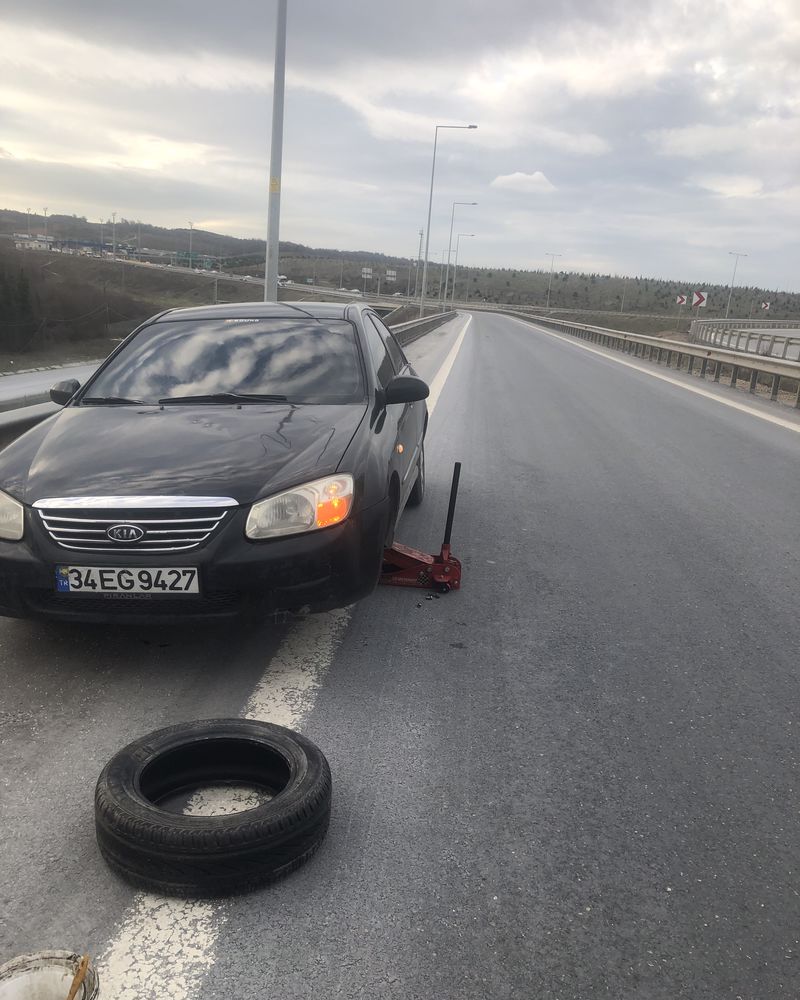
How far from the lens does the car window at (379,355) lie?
5.38 metres

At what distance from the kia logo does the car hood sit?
168 millimetres

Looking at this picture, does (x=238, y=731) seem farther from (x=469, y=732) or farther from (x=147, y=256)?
(x=147, y=256)

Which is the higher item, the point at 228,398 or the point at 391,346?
the point at 391,346

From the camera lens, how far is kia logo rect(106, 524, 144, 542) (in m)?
3.47

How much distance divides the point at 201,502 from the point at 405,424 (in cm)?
228

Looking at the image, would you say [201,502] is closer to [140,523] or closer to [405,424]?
[140,523]

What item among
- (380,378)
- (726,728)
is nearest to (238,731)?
(726,728)

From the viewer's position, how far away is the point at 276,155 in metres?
16.1

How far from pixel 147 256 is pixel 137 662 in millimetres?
156980

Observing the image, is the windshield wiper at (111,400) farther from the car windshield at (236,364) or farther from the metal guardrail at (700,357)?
the metal guardrail at (700,357)

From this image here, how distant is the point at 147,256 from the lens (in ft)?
488

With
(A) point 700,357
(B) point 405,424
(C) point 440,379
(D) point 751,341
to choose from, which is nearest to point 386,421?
(B) point 405,424

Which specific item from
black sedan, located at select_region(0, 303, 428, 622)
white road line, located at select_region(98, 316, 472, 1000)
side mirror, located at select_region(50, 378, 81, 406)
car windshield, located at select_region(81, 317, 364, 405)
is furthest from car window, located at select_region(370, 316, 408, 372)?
white road line, located at select_region(98, 316, 472, 1000)

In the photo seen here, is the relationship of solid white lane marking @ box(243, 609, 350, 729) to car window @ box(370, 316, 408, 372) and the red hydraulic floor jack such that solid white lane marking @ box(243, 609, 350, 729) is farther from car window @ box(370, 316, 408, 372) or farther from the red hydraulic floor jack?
car window @ box(370, 316, 408, 372)
